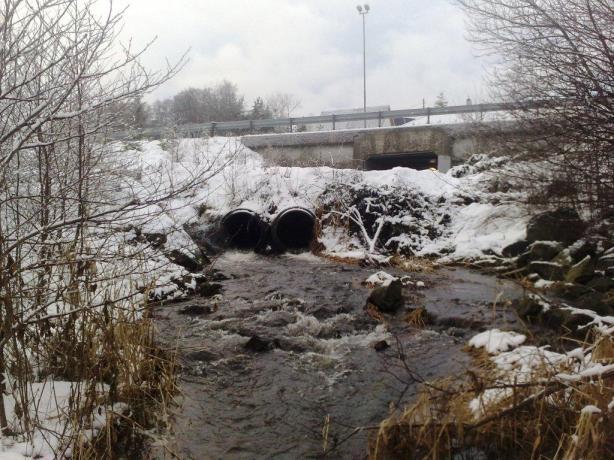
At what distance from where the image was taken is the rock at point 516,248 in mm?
10945

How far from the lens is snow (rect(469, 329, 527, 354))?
19.3 ft

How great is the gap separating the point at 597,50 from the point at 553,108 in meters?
1.10

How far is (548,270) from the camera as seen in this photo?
9414 millimetres

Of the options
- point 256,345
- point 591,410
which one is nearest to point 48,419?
point 256,345

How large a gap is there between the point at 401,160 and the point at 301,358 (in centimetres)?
1865

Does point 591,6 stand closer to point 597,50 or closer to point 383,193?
point 597,50

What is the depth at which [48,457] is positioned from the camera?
141 inches

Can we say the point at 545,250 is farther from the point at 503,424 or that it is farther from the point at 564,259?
the point at 503,424

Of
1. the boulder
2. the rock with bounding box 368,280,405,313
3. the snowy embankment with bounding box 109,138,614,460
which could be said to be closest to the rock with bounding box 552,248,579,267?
the snowy embankment with bounding box 109,138,614,460

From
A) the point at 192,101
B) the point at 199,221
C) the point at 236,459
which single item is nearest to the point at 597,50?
the point at 236,459

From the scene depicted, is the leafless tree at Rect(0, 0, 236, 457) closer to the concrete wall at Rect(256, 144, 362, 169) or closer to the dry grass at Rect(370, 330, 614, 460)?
the dry grass at Rect(370, 330, 614, 460)

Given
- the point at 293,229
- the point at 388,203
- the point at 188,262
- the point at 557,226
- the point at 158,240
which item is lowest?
the point at 188,262

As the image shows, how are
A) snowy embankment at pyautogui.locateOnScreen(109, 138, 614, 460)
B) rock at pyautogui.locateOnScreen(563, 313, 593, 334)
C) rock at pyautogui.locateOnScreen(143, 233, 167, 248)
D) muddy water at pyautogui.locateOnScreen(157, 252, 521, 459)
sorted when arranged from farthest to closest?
snowy embankment at pyautogui.locateOnScreen(109, 138, 614, 460) < rock at pyautogui.locateOnScreen(563, 313, 593, 334) < rock at pyautogui.locateOnScreen(143, 233, 167, 248) < muddy water at pyautogui.locateOnScreen(157, 252, 521, 459)

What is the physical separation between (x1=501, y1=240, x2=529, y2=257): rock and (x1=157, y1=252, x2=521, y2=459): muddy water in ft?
3.20
